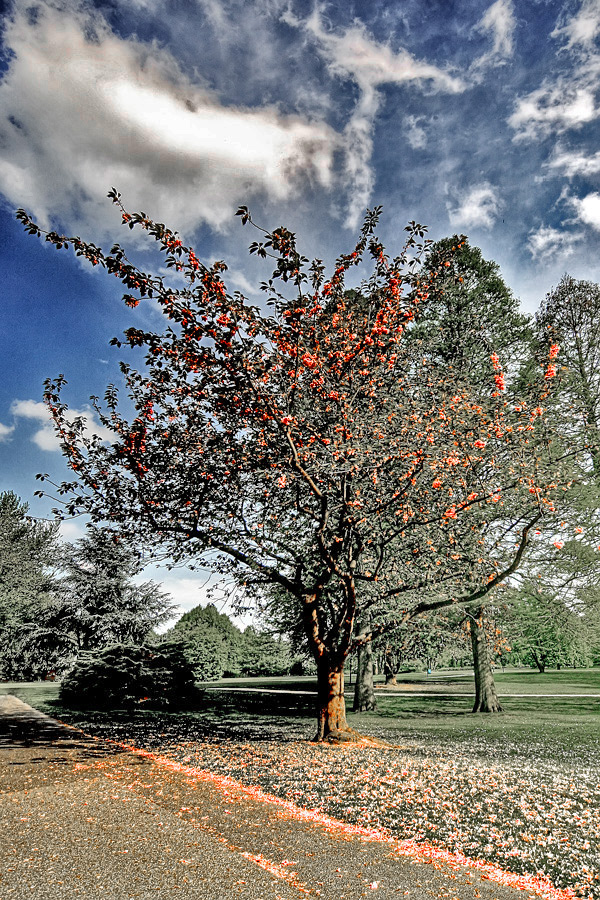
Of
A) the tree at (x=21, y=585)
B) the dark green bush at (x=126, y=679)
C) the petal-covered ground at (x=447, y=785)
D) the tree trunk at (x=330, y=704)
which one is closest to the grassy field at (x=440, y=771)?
the petal-covered ground at (x=447, y=785)

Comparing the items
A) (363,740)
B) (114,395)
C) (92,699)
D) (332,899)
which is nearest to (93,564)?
(92,699)

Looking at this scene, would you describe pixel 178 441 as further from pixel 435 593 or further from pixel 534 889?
pixel 534 889

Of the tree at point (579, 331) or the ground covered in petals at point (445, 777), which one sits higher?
the tree at point (579, 331)

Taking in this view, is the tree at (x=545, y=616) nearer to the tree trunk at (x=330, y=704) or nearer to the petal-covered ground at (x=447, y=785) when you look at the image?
the petal-covered ground at (x=447, y=785)

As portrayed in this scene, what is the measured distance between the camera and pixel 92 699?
802 inches

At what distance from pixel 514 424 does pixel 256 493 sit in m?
5.54

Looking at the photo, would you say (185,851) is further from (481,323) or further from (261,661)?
(261,661)

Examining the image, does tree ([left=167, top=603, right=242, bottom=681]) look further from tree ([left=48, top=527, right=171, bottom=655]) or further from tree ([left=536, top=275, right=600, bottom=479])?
tree ([left=536, top=275, right=600, bottom=479])

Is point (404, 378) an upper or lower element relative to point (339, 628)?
upper

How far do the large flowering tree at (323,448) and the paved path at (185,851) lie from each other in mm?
4900

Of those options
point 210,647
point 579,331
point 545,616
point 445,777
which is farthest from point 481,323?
point 210,647

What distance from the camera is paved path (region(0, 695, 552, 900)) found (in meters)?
4.22

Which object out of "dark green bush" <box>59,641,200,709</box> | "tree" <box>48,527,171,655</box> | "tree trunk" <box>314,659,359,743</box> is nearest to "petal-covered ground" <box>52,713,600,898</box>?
"tree trunk" <box>314,659,359,743</box>

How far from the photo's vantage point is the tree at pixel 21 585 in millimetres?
22219
